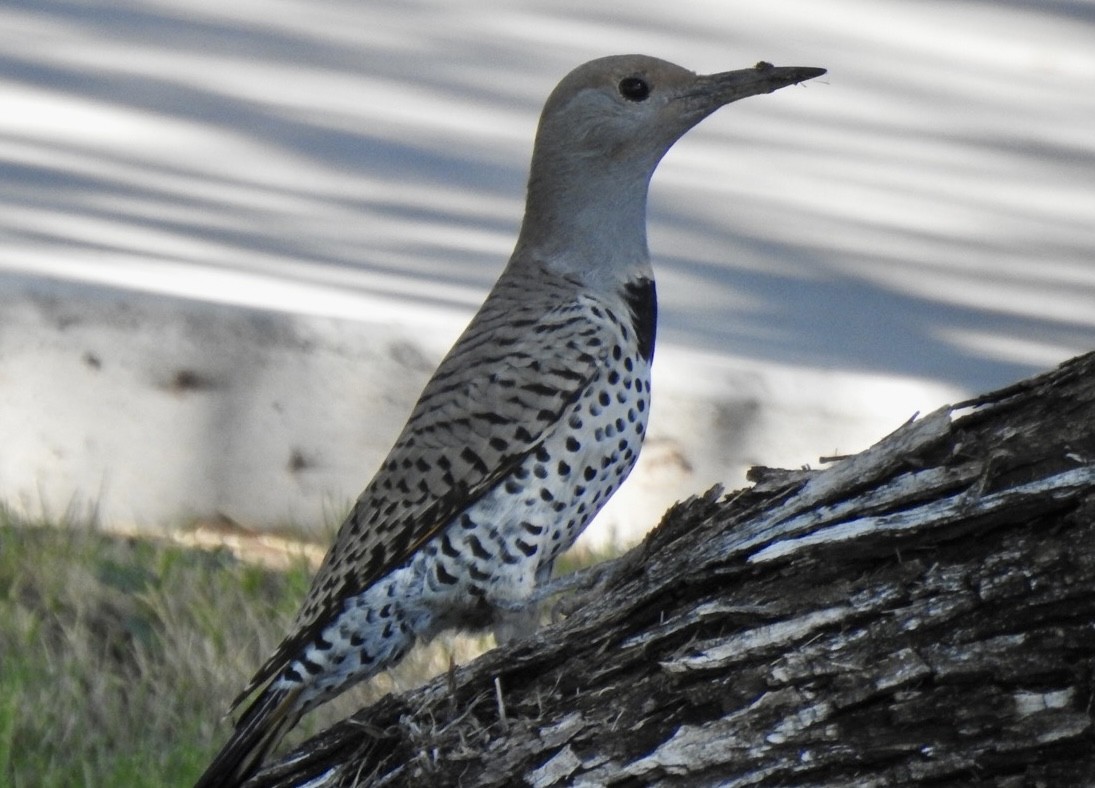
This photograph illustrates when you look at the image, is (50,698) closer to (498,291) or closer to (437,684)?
(498,291)

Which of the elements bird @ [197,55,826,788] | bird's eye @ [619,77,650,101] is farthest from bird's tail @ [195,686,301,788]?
bird's eye @ [619,77,650,101]

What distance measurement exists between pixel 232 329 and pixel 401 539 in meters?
1.95

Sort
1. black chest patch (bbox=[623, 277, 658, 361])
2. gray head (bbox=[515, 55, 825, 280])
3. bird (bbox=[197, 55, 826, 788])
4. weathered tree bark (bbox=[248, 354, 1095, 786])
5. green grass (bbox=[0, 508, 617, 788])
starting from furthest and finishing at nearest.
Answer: gray head (bbox=[515, 55, 825, 280]) < black chest patch (bbox=[623, 277, 658, 361]) < green grass (bbox=[0, 508, 617, 788]) < bird (bbox=[197, 55, 826, 788]) < weathered tree bark (bbox=[248, 354, 1095, 786])

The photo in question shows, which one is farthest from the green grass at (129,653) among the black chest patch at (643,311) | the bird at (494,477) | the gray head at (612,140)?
the gray head at (612,140)

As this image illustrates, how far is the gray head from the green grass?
0.99 m

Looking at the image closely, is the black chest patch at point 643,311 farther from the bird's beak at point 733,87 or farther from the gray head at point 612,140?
the bird's beak at point 733,87

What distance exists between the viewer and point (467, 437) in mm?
3699

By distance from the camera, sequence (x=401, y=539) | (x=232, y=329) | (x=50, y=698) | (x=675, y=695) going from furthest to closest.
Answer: (x=232, y=329) < (x=50, y=698) < (x=401, y=539) < (x=675, y=695)

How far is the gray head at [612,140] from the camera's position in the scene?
400cm

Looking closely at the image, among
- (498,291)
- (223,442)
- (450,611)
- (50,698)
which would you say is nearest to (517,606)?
(450,611)

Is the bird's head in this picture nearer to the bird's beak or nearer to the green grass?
the bird's beak

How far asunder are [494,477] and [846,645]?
1.40 m

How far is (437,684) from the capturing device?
272cm

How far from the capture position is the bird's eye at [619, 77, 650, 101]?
13.1ft
